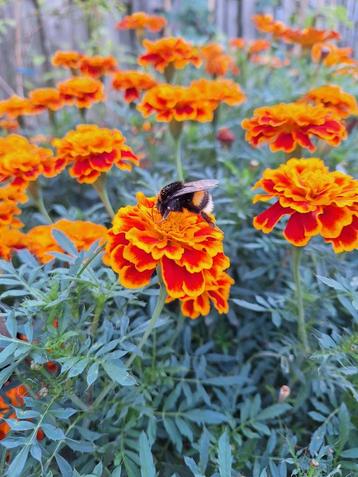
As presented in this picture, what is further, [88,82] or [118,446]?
[88,82]

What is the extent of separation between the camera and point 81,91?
132cm

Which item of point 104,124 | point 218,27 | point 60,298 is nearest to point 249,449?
point 60,298

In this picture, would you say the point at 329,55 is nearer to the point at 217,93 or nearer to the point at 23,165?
the point at 217,93

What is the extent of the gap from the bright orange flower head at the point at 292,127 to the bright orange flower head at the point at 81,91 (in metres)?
0.55

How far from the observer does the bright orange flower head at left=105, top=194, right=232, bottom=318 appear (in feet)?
2.17

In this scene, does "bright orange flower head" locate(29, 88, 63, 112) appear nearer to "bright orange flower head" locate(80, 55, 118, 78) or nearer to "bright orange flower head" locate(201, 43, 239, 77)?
"bright orange flower head" locate(80, 55, 118, 78)

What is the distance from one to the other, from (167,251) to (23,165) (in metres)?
0.53

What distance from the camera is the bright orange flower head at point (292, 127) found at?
0.96 m

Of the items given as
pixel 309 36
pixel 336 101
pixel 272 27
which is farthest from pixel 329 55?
pixel 336 101

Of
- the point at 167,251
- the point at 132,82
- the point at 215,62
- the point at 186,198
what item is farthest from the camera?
the point at 215,62

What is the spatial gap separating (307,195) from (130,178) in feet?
3.02

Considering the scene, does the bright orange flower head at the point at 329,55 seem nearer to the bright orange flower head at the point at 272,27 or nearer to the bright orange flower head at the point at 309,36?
the bright orange flower head at the point at 309,36

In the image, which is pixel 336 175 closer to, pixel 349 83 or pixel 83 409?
pixel 83 409

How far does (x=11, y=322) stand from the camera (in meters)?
0.70
